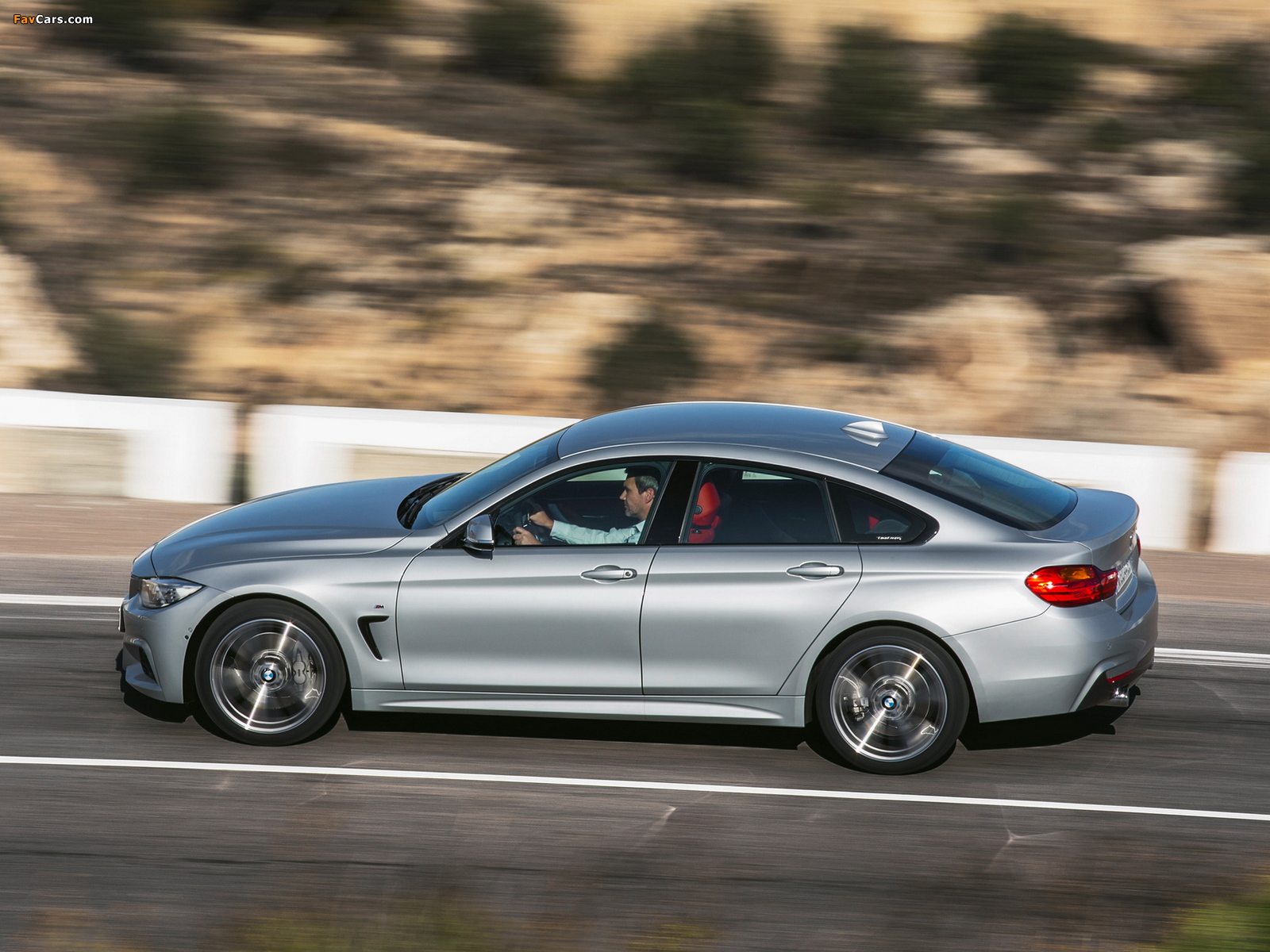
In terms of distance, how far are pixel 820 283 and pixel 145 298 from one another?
10.3m

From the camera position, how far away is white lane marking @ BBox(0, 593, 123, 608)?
28.3ft

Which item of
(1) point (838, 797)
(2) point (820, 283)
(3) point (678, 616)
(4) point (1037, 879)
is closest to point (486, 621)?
(3) point (678, 616)

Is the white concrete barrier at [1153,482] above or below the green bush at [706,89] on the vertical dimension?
below

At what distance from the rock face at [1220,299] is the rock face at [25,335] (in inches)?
620

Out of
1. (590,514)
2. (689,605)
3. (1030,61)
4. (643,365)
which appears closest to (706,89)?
(1030,61)

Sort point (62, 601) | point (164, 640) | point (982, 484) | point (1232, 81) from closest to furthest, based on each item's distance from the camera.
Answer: point (164, 640) < point (982, 484) < point (62, 601) < point (1232, 81)

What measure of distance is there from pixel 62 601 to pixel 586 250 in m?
14.0

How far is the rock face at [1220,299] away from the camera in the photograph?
1928cm

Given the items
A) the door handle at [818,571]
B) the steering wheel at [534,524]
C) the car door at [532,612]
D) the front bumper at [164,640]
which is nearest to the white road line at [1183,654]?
the front bumper at [164,640]

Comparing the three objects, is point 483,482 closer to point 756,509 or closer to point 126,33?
point 756,509

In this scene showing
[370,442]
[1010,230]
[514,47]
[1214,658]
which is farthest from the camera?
[514,47]

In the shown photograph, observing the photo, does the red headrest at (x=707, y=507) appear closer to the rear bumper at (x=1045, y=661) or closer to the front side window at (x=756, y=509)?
the front side window at (x=756, y=509)

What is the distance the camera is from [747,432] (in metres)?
6.44

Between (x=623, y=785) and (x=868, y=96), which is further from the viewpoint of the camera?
(x=868, y=96)
